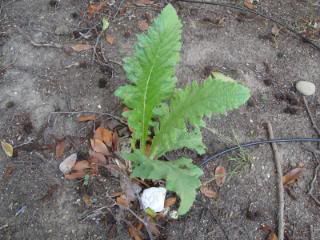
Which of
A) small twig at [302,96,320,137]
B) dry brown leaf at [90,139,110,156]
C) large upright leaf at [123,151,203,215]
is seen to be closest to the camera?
large upright leaf at [123,151,203,215]

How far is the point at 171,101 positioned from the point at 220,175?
1.97 feet

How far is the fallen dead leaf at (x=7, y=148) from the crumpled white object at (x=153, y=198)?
0.75m

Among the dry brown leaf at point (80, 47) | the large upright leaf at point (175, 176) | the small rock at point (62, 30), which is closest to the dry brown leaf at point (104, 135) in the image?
the large upright leaf at point (175, 176)

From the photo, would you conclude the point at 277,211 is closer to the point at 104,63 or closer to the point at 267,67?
the point at 267,67

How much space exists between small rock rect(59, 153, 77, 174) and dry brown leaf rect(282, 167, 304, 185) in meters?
1.15

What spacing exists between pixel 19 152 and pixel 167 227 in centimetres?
89

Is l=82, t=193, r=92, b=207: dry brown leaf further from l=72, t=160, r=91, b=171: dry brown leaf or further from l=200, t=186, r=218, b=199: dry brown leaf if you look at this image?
l=200, t=186, r=218, b=199: dry brown leaf

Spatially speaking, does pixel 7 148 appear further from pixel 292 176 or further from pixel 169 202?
pixel 292 176

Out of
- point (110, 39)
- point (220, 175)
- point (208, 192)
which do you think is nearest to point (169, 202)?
point (208, 192)

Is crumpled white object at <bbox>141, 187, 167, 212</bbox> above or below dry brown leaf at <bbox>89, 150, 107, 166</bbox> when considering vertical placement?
below

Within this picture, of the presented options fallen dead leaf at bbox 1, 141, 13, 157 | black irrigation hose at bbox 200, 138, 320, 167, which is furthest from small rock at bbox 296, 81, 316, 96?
fallen dead leaf at bbox 1, 141, 13, 157

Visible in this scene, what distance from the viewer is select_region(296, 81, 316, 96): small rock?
103 inches

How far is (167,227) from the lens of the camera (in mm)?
2051

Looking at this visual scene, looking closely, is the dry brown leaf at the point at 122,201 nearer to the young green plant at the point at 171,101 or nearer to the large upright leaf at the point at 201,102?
the young green plant at the point at 171,101
